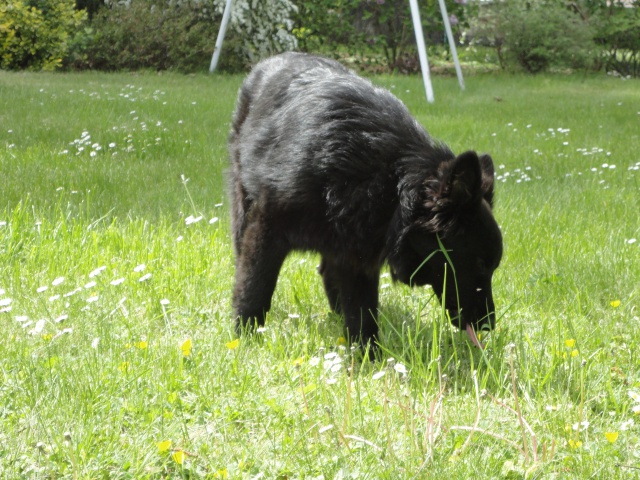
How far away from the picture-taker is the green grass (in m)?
2.23

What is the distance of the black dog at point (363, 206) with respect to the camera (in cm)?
288

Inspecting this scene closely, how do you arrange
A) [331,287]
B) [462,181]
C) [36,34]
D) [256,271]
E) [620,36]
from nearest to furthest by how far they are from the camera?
[462,181]
[256,271]
[331,287]
[36,34]
[620,36]

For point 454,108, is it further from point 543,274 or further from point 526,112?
point 543,274

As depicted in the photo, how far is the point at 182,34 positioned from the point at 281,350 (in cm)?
1211

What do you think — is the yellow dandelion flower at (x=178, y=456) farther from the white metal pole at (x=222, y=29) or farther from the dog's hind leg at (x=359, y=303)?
the white metal pole at (x=222, y=29)

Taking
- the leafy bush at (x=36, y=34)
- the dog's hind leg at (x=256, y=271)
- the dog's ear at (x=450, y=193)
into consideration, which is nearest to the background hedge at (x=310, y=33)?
the leafy bush at (x=36, y=34)

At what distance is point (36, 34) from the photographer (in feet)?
44.2

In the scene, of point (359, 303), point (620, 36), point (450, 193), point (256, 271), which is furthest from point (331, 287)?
point (620, 36)

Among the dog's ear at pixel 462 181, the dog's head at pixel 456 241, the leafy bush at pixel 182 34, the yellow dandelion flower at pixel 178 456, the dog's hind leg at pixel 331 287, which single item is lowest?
the dog's hind leg at pixel 331 287

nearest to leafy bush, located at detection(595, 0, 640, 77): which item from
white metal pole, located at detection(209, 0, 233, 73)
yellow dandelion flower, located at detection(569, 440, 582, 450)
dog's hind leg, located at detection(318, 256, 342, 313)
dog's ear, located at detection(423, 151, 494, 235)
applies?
white metal pole, located at detection(209, 0, 233, 73)

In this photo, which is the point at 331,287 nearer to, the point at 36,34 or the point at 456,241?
the point at 456,241

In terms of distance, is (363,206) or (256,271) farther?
(256,271)

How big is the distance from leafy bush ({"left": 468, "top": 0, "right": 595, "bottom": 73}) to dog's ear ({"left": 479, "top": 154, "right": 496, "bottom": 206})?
1267 cm

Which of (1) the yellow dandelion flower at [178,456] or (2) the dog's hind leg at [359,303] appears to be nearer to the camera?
(1) the yellow dandelion flower at [178,456]
